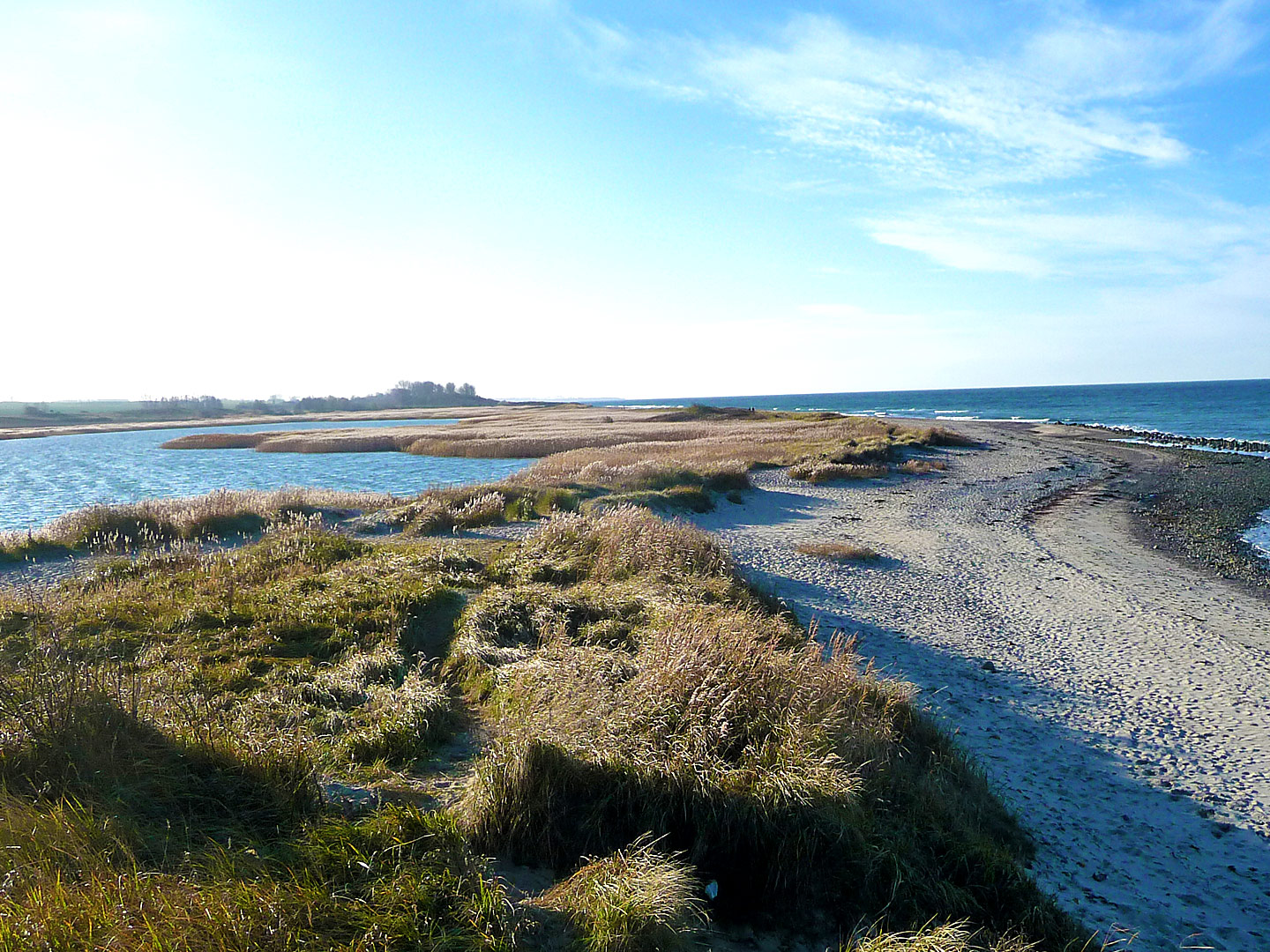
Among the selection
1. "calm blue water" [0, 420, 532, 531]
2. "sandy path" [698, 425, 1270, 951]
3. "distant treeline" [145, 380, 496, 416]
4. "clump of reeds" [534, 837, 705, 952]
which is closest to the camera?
"clump of reeds" [534, 837, 705, 952]

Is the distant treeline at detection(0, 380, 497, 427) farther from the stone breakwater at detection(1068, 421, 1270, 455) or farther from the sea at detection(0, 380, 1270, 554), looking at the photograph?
the stone breakwater at detection(1068, 421, 1270, 455)

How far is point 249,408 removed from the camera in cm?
15800

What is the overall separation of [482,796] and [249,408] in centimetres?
17698

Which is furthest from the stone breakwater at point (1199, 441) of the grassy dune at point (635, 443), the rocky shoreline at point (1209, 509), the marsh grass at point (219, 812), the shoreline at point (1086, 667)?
the marsh grass at point (219, 812)

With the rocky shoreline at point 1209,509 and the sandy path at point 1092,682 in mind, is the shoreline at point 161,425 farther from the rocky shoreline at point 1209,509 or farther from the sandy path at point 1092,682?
the rocky shoreline at point 1209,509

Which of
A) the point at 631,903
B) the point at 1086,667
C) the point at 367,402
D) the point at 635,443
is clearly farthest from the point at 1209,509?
the point at 367,402

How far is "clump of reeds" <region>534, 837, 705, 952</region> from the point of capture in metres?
4.06

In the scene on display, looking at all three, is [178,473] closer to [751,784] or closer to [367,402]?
[751,784]

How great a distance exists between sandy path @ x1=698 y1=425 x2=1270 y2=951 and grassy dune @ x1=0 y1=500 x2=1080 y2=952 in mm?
1072

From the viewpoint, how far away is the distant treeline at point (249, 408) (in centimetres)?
11426

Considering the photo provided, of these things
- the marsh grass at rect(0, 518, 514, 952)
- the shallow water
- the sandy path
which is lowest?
the sandy path

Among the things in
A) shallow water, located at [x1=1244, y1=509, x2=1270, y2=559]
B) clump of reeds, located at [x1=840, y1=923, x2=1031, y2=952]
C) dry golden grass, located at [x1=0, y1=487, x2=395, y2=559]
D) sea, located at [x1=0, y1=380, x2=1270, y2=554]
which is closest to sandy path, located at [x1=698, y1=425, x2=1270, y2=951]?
clump of reeds, located at [x1=840, y1=923, x2=1031, y2=952]

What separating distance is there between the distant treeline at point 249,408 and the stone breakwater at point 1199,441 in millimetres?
120537

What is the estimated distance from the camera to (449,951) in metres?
3.71
